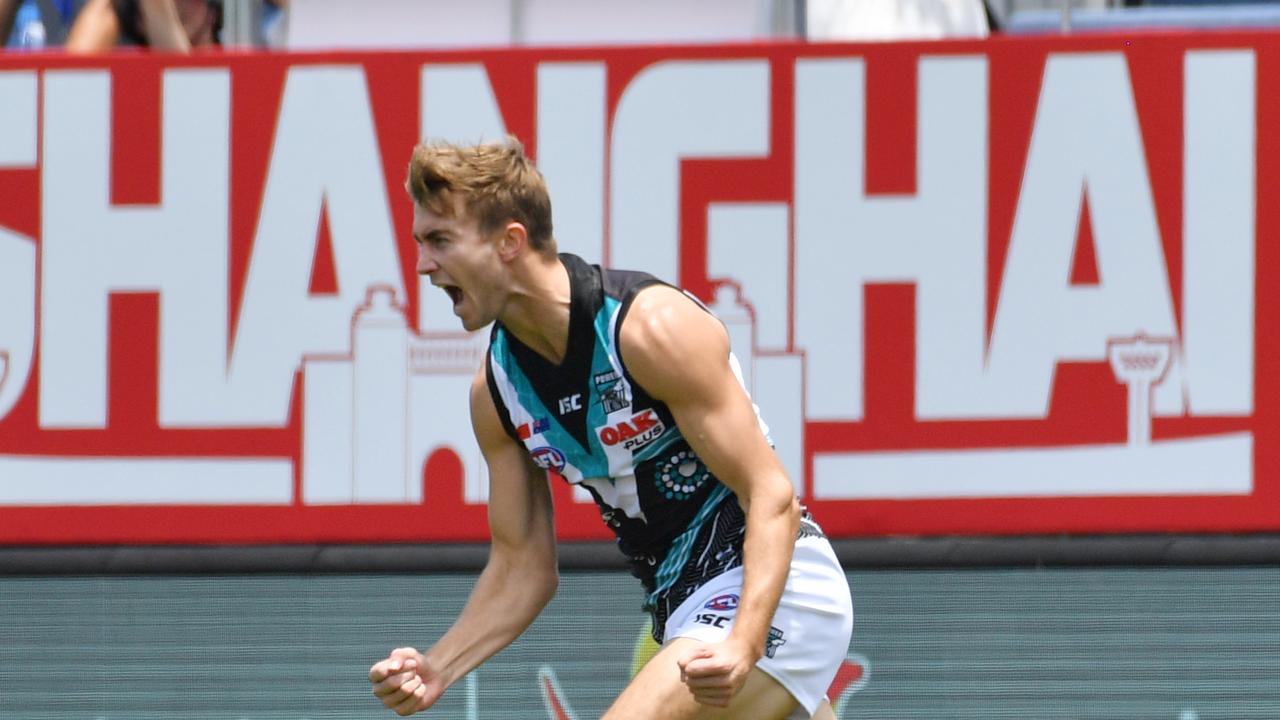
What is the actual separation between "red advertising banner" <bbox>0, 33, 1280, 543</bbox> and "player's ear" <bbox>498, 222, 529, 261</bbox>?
170 cm

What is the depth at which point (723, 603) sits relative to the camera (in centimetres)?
325

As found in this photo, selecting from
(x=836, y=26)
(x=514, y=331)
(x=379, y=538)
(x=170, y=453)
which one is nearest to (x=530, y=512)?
(x=514, y=331)

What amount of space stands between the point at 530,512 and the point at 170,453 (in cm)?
180

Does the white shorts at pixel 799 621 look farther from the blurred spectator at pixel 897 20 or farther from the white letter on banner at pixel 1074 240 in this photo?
the blurred spectator at pixel 897 20

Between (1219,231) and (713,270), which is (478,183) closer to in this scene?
(713,270)

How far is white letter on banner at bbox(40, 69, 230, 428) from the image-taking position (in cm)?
491

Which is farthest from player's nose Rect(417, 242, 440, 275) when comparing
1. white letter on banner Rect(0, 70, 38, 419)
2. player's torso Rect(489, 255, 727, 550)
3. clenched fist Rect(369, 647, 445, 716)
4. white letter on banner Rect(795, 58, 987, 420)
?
white letter on banner Rect(0, 70, 38, 419)

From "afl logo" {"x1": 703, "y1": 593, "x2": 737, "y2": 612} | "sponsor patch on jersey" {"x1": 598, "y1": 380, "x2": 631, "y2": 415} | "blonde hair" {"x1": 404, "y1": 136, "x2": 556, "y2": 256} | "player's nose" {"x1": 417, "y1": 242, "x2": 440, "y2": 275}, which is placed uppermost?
"blonde hair" {"x1": 404, "y1": 136, "x2": 556, "y2": 256}

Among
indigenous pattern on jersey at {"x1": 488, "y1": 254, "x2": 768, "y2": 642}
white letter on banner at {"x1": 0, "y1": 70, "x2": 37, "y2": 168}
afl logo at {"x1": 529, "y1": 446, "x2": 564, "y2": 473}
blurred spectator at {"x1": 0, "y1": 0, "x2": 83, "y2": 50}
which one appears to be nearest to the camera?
indigenous pattern on jersey at {"x1": 488, "y1": 254, "x2": 768, "y2": 642}

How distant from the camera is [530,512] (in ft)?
11.4

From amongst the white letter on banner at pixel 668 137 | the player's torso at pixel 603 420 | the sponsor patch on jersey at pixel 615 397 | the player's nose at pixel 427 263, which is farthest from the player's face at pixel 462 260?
the white letter on banner at pixel 668 137

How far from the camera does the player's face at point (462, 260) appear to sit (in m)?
3.10

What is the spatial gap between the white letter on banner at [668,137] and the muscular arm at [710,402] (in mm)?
1669

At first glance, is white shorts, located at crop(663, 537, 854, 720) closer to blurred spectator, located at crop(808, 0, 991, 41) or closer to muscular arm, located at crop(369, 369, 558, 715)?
muscular arm, located at crop(369, 369, 558, 715)
